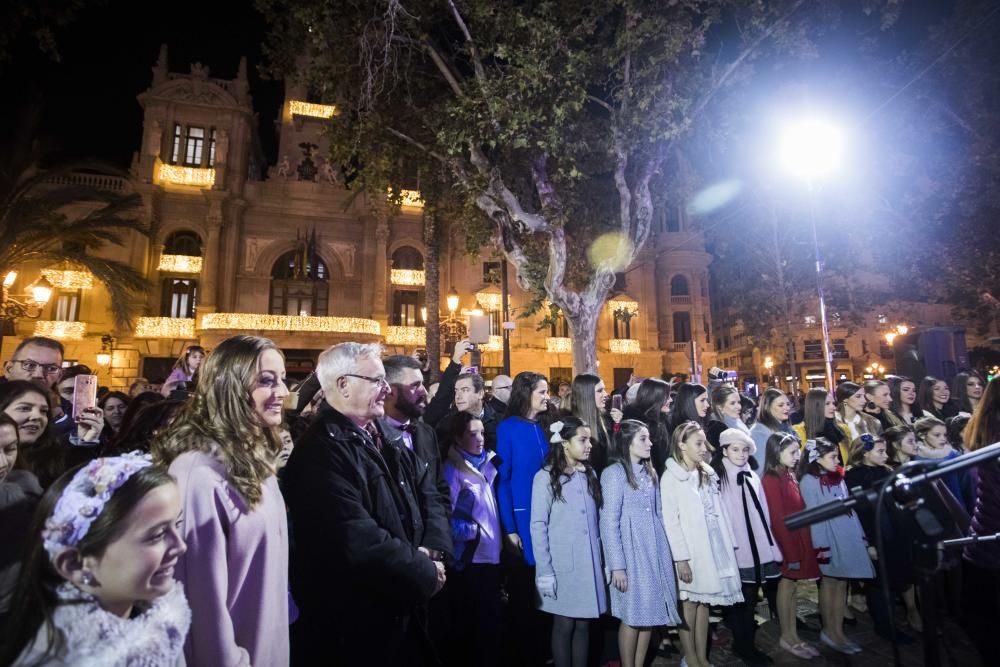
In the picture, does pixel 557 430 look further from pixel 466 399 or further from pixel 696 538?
pixel 696 538

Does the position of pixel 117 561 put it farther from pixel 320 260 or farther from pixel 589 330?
pixel 320 260

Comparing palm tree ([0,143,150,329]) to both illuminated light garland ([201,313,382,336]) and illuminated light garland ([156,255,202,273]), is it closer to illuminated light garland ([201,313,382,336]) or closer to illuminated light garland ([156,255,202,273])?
illuminated light garland ([201,313,382,336])

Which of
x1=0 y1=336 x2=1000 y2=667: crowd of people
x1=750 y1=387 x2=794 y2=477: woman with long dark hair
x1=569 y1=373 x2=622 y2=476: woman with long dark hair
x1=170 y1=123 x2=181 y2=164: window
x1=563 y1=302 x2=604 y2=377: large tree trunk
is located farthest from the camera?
x1=170 y1=123 x2=181 y2=164: window

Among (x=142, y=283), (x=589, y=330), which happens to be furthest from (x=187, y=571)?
(x=142, y=283)

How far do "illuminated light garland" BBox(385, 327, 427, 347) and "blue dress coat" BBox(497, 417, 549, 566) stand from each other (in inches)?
870

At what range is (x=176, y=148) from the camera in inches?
1013

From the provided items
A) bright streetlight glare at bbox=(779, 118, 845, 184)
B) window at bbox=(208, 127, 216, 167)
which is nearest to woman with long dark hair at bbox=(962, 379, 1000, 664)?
bright streetlight glare at bbox=(779, 118, 845, 184)

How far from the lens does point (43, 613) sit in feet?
4.58

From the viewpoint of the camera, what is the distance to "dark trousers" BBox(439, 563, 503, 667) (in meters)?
3.79

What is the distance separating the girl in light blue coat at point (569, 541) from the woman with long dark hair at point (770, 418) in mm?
2583

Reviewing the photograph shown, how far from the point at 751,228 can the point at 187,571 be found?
25586 mm

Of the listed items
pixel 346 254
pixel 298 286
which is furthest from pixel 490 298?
pixel 298 286

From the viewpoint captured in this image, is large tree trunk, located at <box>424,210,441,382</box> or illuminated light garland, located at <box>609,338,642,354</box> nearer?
large tree trunk, located at <box>424,210,441,382</box>

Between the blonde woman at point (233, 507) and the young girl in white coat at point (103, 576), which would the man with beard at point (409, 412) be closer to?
the blonde woman at point (233, 507)
